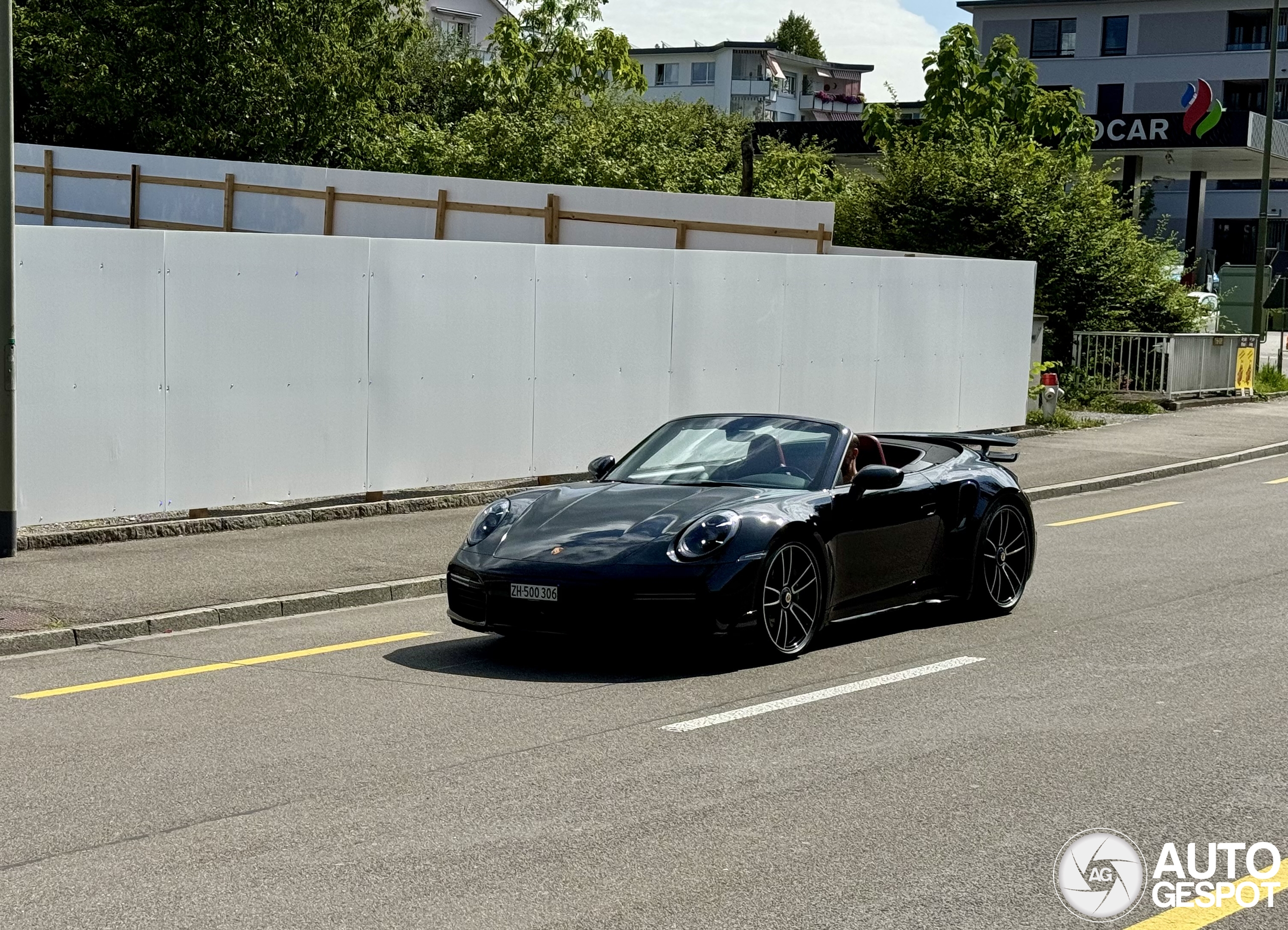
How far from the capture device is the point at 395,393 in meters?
15.0

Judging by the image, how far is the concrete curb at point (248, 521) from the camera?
1233 cm

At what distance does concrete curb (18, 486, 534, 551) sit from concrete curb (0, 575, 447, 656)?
1.10 meters

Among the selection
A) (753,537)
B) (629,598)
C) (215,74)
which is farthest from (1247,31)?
(629,598)

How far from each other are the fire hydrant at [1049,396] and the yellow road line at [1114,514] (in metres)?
7.74

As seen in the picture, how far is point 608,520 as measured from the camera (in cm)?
863

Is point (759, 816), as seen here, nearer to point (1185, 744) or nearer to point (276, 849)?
point (276, 849)

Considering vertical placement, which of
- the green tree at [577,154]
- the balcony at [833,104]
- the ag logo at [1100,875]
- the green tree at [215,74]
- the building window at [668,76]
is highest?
the building window at [668,76]

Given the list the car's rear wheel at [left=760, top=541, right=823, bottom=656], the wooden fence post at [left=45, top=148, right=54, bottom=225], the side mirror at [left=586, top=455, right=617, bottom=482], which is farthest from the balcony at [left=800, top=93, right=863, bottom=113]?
the car's rear wheel at [left=760, top=541, right=823, bottom=656]

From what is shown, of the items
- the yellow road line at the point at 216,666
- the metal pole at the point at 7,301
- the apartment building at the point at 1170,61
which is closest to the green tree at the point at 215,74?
the metal pole at the point at 7,301

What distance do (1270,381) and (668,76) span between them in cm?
9967

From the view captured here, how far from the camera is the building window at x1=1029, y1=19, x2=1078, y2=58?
80.6 m

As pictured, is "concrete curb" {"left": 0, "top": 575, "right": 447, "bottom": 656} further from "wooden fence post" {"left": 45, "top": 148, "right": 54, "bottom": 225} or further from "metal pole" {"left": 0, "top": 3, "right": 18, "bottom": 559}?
"wooden fence post" {"left": 45, "top": 148, "right": 54, "bottom": 225}

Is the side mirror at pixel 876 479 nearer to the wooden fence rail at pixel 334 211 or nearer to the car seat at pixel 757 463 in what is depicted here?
the car seat at pixel 757 463

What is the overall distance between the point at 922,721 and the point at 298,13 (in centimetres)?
3525
